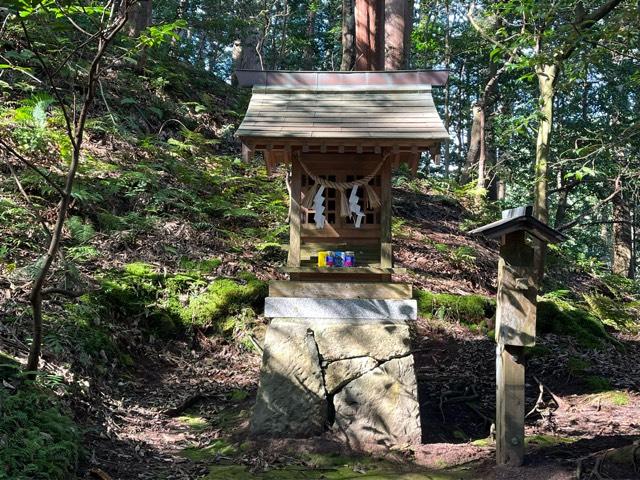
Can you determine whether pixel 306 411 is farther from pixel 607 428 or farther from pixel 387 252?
pixel 607 428

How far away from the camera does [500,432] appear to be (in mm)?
5043

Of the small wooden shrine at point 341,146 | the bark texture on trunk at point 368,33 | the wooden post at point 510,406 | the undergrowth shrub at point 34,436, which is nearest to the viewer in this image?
the undergrowth shrub at point 34,436

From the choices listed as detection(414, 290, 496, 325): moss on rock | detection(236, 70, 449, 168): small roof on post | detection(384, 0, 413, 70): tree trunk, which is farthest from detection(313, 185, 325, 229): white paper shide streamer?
detection(384, 0, 413, 70): tree trunk

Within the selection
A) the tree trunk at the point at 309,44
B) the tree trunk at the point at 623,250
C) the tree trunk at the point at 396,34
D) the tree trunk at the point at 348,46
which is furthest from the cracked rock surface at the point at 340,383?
the tree trunk at the point at 309,44

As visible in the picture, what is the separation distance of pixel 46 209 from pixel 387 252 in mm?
6194

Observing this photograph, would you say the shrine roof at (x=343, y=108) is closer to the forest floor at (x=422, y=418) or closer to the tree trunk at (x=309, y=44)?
the forest floor at (x=422, y=418)

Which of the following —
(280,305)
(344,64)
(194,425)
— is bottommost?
(194,425)

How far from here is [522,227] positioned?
5.05 meters

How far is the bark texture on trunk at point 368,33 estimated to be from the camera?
10258 millimetres

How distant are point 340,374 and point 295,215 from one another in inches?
82.4

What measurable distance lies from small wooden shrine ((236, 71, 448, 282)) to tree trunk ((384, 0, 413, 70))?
7.00 m

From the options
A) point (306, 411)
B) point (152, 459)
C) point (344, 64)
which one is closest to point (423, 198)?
point (344, 64)

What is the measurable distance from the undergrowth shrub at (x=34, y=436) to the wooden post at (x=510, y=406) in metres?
3.79

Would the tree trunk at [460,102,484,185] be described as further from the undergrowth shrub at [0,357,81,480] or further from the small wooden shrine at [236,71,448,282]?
the undergrowth shrub at [0,357,81,480]
